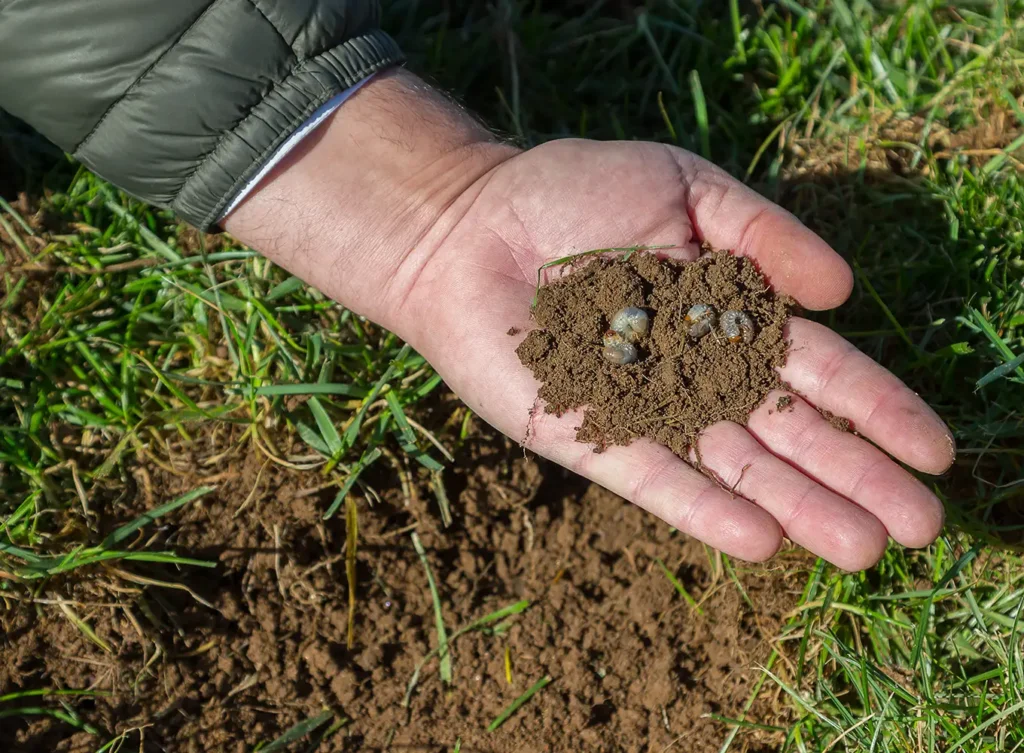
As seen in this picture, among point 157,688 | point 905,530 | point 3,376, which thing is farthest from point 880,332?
point 3,376

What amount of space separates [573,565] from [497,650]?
338 mm

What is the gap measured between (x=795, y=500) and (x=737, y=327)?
1.59 feet

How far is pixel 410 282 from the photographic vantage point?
256cm

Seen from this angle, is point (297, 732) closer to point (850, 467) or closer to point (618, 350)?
point (618, 350)

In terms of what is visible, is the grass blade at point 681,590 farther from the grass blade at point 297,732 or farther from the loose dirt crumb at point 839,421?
the grass blade at point 297,732

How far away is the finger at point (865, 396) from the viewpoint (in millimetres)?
2117

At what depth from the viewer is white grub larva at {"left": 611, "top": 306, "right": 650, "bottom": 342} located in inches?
92.1

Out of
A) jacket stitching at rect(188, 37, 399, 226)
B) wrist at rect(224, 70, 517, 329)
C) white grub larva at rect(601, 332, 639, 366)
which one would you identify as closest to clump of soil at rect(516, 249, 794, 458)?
white grub larva at rect(601, 332, 639, 366)

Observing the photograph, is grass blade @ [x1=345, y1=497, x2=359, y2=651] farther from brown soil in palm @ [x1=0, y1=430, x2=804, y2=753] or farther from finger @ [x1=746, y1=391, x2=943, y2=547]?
finger @ [x1=746, y1=391, x2=943, y2=547]

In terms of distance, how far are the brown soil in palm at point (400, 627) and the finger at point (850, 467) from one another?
0.48 metres

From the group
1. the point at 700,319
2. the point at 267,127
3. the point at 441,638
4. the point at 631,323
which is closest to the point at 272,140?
the point at 267,127

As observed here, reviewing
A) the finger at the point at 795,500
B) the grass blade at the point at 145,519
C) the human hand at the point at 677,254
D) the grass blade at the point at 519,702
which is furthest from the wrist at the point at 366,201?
the grass blade at the point at 519,702

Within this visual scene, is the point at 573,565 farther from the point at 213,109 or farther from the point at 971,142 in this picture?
the point at 971,142

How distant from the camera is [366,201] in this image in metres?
2.61
